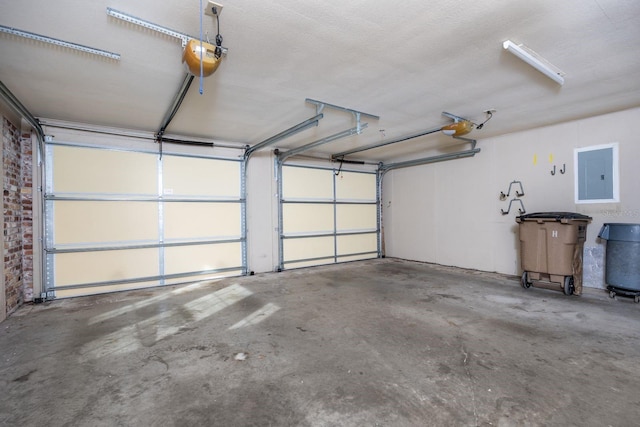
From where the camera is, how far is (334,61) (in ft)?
8.76

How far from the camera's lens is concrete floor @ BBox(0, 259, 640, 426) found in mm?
1751

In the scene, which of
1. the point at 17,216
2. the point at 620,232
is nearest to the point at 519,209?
the point at 620,232

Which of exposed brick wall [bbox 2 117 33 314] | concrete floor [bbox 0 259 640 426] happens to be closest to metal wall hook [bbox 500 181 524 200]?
concrete floor [bbox 0 259 640 426]

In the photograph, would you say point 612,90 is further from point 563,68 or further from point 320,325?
point 320,325

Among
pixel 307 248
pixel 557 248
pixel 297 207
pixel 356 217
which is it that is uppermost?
pixel 297 207

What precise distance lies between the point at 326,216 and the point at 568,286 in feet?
14.4

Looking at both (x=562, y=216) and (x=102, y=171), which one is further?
(x=102, y=171)

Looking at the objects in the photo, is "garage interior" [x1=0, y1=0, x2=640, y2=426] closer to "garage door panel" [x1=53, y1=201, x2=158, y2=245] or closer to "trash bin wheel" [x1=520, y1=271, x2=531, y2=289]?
"garage door panel" [x1=53, y1=201, x2=158, y2=245]

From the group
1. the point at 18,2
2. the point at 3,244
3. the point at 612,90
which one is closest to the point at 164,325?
the point at 3,244

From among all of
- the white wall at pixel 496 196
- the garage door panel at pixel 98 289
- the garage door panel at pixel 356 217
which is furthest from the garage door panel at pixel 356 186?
the garage door panel at pixel 98 289

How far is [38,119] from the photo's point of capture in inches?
159

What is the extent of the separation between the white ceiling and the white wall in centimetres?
44

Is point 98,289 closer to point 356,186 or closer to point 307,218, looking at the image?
point 307,218

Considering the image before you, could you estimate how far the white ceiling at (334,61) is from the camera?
2.02 metres
